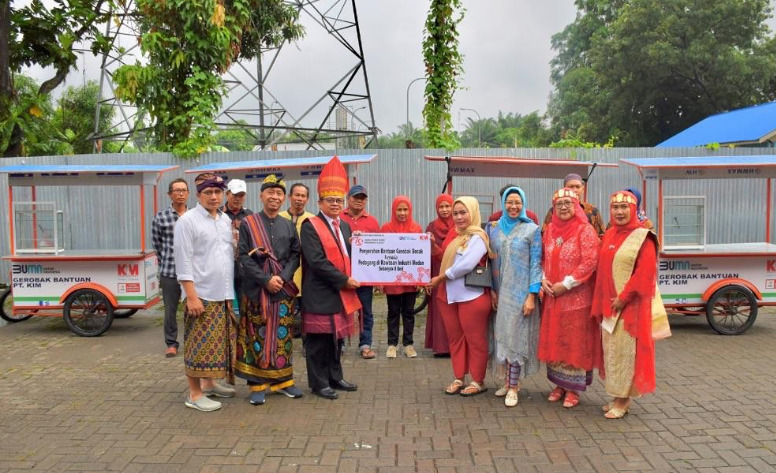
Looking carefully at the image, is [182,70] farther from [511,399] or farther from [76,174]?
[511,399]

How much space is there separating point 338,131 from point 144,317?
6.45 m

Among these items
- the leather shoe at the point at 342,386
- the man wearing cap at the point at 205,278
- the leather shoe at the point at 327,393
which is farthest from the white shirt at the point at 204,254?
the leather shoe at the point at 342,386

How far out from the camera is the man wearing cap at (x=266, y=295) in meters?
4.89

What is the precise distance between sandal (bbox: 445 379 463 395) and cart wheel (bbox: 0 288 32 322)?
6240mm

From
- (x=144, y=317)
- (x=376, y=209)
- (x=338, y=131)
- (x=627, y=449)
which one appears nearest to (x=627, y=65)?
(x=338, y=131)

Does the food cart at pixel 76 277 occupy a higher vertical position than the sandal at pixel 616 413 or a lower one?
higher

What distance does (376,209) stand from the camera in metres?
10.8

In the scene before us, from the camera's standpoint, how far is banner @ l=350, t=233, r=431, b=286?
5.65m

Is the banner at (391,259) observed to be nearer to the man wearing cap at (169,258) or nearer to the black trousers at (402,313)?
the black trousers at (402,313)

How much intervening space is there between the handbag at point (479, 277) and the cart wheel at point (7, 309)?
21.4 feet

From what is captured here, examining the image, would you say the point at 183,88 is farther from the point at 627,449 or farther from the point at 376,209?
the point at 627,449

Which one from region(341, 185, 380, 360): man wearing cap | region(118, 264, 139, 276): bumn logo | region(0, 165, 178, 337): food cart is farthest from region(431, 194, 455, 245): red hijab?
region(118, 264, 139, 276): bumn logo

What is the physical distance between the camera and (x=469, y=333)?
5.18m

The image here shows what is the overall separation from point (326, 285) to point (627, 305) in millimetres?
2339
